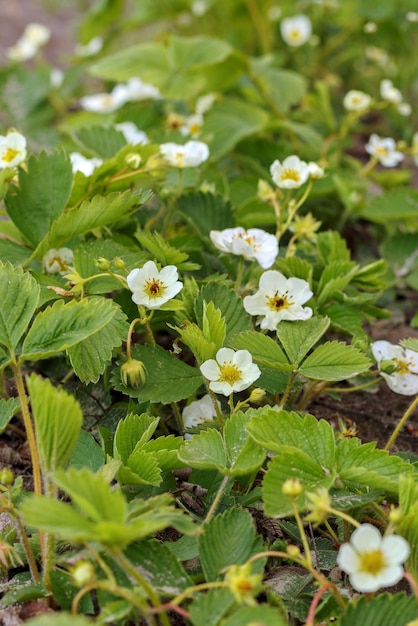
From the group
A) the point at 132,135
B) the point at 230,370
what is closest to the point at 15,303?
the point at 230,370

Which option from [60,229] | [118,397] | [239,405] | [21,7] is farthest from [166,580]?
[21,7]

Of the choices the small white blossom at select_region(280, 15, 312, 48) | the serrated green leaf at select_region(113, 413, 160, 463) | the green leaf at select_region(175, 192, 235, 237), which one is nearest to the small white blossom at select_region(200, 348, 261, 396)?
the serrated green leaf at select_region(113, 413, 160, 463)

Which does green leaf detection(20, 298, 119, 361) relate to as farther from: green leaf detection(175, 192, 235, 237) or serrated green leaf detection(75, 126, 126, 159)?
serrated green leaf detection(75, 126, 126, 159)

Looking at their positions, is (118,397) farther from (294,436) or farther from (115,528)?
(115,528)

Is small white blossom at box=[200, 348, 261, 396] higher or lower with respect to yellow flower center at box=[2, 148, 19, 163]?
lower

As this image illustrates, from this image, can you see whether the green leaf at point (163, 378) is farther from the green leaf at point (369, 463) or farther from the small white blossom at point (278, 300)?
the green leaf at point (369, 463)

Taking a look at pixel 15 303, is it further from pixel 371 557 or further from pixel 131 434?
pixel 371 557
